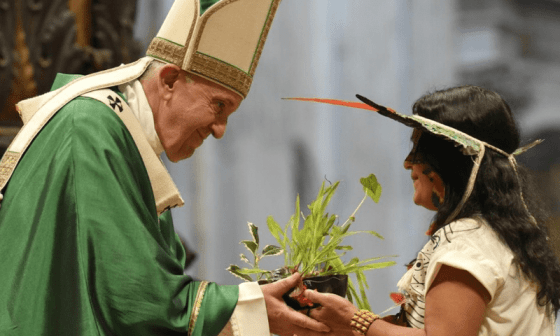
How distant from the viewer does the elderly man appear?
201 cm

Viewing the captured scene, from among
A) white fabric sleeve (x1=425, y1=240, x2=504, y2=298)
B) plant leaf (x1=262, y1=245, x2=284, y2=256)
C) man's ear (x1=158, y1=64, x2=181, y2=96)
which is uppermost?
man's ear (x1=158, y1=64, x2=181, y2=96)

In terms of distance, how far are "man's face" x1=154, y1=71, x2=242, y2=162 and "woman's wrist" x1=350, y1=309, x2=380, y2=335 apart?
76cm

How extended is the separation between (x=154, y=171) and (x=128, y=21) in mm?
2419

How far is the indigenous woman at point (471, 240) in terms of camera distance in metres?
2.11

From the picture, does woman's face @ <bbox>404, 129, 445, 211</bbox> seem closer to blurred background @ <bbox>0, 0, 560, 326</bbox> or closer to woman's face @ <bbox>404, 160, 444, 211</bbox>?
woman's face @ <bbox>404, 160, 444, 211</bbox>

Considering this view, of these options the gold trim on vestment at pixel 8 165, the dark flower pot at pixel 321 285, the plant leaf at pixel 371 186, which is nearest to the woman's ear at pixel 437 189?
the plant leaf at pixel 371 186

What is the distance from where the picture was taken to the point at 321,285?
234cm

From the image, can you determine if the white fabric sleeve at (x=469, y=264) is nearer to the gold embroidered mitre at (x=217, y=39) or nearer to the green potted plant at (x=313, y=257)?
the green potted plant at (x=313, y=257)

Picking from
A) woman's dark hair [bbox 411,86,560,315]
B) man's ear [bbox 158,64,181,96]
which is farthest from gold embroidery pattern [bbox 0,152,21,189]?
woman's dark hair [bbox 411,86,560,315]

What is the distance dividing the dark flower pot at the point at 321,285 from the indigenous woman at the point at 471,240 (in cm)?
5

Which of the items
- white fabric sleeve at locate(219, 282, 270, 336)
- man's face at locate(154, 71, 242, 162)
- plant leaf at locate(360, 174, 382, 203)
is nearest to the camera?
white fabric sleeve at locate(219, 282, 270, 336)

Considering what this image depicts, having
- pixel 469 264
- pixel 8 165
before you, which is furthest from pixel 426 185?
pixel 8 165

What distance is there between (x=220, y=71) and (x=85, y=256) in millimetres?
797

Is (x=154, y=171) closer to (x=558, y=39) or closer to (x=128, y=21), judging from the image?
(x=128, y=21)
